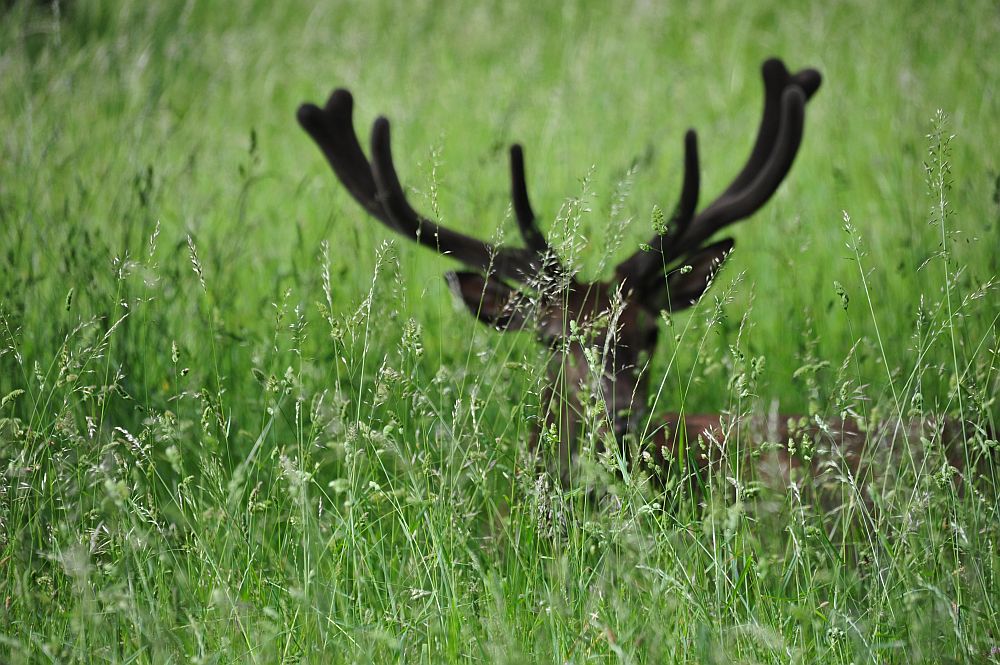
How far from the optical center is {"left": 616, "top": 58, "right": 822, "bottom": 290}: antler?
12.6 feet

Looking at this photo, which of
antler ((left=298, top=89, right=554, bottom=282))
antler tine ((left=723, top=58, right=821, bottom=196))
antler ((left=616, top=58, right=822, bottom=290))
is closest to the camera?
antler ((left=616, top=58, right=822, bottom=290))

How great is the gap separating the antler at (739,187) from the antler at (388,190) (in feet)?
1.34

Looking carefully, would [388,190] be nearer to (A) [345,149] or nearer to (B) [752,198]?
(A) [345,149]

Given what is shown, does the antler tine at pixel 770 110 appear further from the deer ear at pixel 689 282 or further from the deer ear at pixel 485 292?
the deer ear at pixel 485 292

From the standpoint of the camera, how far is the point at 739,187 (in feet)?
14.8

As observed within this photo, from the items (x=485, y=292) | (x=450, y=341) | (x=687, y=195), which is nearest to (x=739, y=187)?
(x=687, y=195)

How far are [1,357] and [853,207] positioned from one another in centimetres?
495

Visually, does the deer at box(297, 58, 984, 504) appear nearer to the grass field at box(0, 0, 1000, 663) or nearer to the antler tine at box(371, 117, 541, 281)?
the antler tine at box(371, 117, 541, 281)

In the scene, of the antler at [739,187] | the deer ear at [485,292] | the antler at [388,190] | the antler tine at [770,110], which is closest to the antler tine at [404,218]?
the antler at [388,190]

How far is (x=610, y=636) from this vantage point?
182cm

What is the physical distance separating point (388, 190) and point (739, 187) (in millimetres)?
1506

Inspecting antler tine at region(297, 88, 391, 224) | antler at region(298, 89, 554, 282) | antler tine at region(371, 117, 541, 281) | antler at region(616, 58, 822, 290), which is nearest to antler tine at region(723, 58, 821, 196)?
antler at region(616, 58, 822, 290)

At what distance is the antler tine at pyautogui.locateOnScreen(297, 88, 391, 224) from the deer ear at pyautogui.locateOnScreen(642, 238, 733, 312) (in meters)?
1.13

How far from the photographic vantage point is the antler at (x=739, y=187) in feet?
12.6
